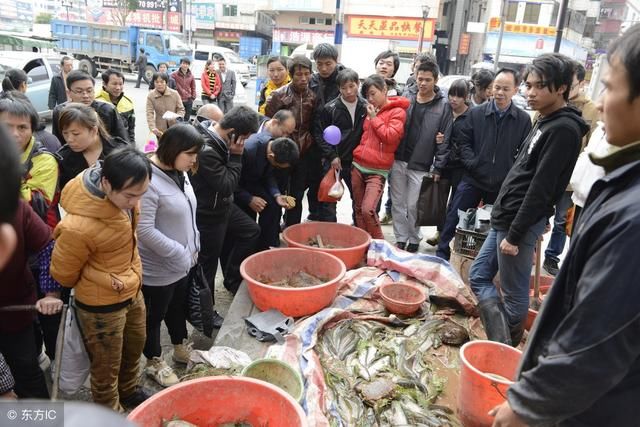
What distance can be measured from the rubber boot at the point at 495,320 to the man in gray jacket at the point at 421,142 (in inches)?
79.1

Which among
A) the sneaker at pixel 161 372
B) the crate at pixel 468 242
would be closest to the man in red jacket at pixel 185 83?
the crate at pixel 468 242

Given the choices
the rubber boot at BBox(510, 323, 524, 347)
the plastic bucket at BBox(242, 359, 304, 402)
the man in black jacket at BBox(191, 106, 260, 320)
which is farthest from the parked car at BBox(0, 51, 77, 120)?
the rubber boot at BBox(510, 323, 524, 347)

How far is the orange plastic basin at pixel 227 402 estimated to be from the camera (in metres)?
2.30

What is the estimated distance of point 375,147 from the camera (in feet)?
16.3

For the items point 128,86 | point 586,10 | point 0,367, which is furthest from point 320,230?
point 586,10

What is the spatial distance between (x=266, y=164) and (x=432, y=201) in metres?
1.99

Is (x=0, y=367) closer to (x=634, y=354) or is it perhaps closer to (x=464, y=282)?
(x=634, y=354)

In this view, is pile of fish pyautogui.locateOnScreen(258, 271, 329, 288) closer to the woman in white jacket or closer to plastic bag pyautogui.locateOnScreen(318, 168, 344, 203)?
the woman in white jacket

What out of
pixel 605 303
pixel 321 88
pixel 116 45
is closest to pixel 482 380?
pixel 605 303

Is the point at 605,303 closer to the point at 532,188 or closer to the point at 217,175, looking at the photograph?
the point at 532,188

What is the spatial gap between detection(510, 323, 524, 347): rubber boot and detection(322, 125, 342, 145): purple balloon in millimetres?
2561

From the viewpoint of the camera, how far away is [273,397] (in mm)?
2350

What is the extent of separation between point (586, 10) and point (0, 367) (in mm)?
42957

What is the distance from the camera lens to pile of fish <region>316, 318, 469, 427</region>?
2689 millimetres
